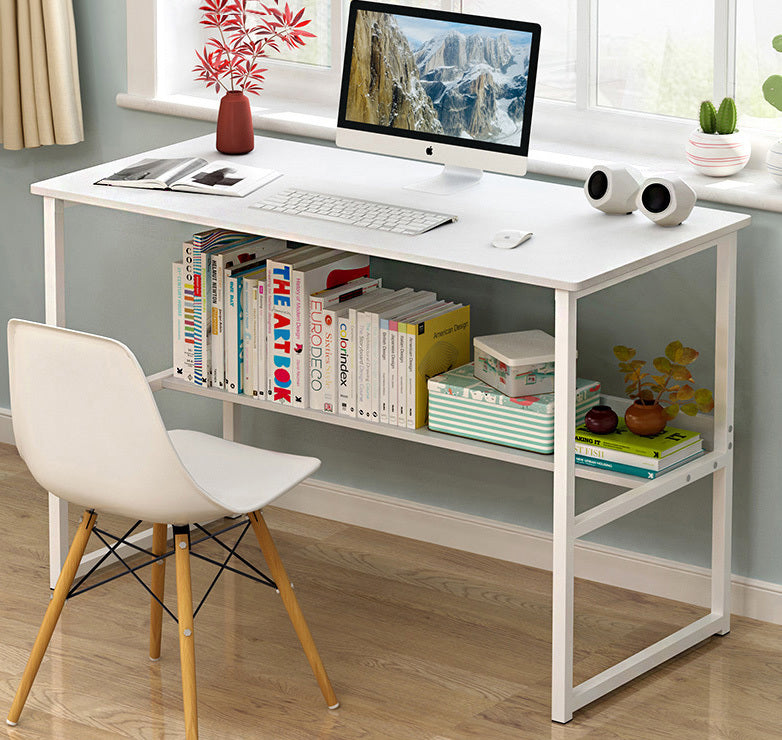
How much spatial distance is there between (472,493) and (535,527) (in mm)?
165

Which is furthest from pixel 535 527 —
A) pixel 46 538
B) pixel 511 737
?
pixel 46 538

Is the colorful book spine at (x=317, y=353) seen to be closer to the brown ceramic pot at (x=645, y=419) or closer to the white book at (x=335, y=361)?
the white book at (x=335, y=361)

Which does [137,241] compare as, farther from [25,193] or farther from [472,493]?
[472,493]

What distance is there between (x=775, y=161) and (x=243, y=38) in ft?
4.21

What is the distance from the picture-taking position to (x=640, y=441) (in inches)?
108

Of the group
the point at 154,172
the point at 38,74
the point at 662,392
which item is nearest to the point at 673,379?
the point at 662,392

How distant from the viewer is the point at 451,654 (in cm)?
285

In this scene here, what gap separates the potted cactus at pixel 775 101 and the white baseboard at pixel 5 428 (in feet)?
7.00

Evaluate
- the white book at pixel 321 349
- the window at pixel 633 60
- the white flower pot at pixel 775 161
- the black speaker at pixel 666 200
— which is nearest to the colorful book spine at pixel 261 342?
the white book at pixel 321 349

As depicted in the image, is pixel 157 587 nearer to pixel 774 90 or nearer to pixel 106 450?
pixel 106 450

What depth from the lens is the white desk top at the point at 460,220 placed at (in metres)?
2.47

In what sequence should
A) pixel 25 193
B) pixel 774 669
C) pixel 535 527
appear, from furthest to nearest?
1. pixel 25 193
2. pixel 535 527
3. pixel 774 669

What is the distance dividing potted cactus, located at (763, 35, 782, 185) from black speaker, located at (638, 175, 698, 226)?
0.80ft

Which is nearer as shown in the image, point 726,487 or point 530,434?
point 530,434
